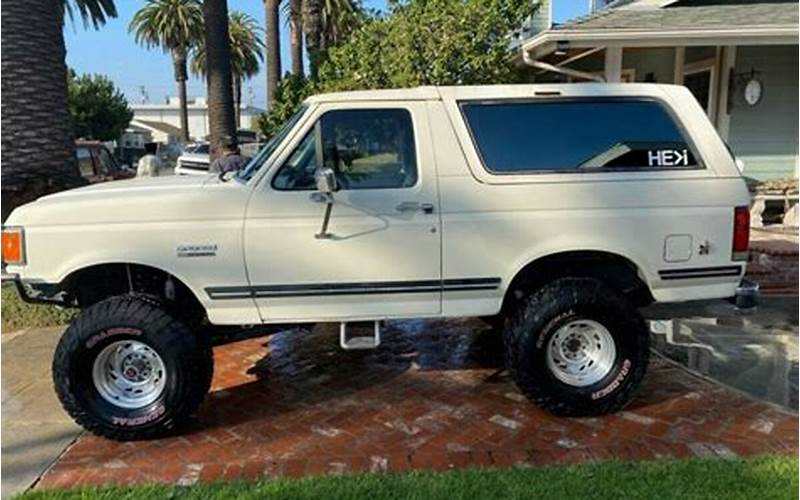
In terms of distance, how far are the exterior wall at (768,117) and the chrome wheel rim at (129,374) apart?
10107 millimetres

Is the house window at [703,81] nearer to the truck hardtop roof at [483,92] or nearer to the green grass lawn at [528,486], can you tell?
the truck hardtop roof at [483,92]

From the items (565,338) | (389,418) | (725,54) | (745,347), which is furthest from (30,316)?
(725,54)

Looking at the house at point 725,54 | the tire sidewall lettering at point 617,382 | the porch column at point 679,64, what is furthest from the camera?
the porch column at point 679,64

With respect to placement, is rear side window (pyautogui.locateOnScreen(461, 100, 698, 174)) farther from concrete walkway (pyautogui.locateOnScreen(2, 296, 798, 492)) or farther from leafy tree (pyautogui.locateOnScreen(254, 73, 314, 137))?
leafy tree (pyautogui.locateOnScreen(254, 73, 314, 137))

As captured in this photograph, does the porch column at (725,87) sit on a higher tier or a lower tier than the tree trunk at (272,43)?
lower

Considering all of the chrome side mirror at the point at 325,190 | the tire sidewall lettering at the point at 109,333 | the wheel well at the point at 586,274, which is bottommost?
the tire sidewall lettering at the point at 109,333

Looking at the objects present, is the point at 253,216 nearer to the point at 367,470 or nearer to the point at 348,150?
the point at 348,150

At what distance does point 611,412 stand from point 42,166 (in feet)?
20.8

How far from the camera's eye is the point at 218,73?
500 inches

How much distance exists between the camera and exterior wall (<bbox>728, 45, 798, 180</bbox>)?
441 inches

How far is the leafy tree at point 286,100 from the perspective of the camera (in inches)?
622

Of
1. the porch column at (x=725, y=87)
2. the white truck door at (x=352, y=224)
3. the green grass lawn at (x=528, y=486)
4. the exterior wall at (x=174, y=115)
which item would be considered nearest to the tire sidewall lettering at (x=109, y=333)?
the white truck door at (x=352, y=224)

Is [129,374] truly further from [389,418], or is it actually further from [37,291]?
[389,418]

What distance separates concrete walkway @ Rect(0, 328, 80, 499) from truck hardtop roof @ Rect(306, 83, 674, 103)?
2589mm
